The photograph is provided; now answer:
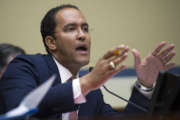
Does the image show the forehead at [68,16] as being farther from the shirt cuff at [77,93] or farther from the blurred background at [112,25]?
the blurred background at [112,25]

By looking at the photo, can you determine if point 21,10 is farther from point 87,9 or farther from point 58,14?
point 58,14

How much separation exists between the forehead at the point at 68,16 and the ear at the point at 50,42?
105 mm

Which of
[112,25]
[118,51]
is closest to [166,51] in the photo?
[118,51]

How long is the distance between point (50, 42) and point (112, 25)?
145 cm

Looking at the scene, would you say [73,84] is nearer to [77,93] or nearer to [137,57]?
[77,93]

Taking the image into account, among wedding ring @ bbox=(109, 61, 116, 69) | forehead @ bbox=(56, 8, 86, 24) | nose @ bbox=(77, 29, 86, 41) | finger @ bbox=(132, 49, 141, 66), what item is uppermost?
forehead @ bbox=(56, 8, 86, 24)

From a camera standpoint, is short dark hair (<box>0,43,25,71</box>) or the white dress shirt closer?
the white dress shirt

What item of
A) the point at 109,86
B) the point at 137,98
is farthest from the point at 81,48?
the point at 109,86

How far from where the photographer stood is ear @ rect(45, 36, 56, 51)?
1.39m

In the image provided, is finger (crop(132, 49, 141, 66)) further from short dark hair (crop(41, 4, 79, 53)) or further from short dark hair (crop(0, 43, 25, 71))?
short dark hair (crop(0, 43, 25, 71))

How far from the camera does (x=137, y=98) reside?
1190 mm

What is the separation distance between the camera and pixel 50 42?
4.65 feet

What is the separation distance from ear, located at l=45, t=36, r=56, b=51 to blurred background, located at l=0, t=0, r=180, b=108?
1.15 meters

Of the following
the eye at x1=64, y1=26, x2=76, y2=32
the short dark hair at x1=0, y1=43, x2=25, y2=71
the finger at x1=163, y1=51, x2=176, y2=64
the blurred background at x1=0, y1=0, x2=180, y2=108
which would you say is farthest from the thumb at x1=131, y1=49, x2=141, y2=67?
the blurred background at x1=0, y1=0, x2=180, y2=108
